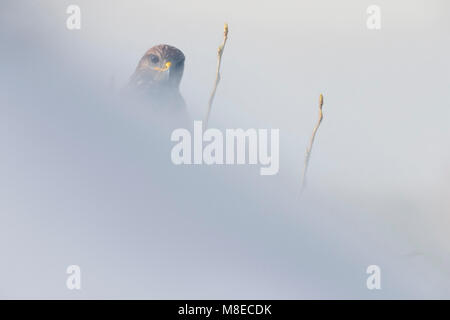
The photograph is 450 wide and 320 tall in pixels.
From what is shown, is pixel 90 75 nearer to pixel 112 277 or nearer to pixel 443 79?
pixel 112 277

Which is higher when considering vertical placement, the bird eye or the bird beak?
the bird eye

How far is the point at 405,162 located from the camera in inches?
75.5

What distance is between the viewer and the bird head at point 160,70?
6.23 ft

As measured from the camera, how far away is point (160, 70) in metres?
1.90

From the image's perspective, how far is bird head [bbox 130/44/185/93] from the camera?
6.23 feet

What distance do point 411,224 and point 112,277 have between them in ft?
2.92

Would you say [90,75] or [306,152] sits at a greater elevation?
[90,75]

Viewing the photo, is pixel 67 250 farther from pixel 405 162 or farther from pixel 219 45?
pixel 405 162

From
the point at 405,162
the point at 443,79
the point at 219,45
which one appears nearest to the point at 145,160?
the point at 219,45

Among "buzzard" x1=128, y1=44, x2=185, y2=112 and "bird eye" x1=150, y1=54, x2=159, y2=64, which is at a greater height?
"bird eye" x1=150, y1=54, x2=159, y2=64

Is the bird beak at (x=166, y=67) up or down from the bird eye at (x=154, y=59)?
down

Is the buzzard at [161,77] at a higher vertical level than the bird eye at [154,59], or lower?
lower
